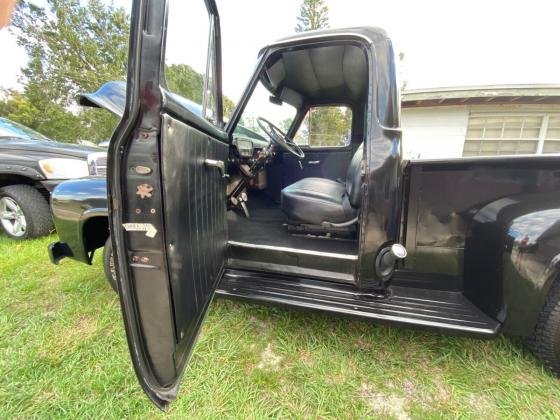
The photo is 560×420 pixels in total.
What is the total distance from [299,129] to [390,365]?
2374 mm

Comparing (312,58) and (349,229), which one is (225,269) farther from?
(312,58)

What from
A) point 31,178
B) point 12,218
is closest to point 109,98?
point 31,178

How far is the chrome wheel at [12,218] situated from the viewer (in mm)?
3258

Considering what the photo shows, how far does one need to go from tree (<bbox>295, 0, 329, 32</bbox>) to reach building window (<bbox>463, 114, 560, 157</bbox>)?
32.3ft

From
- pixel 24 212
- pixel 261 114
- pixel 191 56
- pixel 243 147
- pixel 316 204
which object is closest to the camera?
pixel 191 56

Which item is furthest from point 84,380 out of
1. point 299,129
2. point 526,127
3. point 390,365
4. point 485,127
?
Result: point 526,127

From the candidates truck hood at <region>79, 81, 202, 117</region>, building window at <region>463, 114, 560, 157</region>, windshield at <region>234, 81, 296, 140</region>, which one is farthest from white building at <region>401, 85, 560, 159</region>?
truck hood at <region>79, 81, 202, 117</region>

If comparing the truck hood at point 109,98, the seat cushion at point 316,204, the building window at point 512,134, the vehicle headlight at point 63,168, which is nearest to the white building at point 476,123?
the building window at point 512,134

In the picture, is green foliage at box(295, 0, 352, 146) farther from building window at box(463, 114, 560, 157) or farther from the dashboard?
building window at box(463, 114, 560, 157)

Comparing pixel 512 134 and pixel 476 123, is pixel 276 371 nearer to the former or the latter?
pixel 476 123

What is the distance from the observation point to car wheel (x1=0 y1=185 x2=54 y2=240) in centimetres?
319

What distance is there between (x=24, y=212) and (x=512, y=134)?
36.9 ft

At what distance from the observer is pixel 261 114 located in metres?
2.38

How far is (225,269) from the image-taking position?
175 cm
